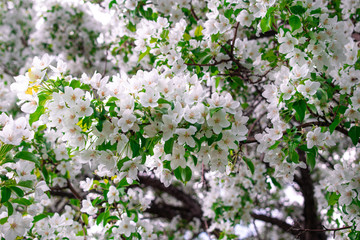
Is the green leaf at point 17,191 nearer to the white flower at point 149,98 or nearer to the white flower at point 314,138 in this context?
the white flower at point 149,98

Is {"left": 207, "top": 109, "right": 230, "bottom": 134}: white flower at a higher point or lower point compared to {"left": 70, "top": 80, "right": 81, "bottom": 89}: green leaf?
lower

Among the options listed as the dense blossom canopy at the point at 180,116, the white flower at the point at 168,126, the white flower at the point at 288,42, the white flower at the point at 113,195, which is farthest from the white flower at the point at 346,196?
the white flower at the point at 113,195

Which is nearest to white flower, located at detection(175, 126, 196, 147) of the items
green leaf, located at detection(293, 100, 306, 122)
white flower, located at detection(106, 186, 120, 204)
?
green leaf, located at detection(293, 100, 306, 122)

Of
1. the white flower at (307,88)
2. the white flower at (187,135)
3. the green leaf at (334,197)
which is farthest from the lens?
the green leaf at (334,197)

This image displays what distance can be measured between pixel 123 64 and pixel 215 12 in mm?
2327

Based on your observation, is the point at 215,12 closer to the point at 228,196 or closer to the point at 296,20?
the point at 296,20

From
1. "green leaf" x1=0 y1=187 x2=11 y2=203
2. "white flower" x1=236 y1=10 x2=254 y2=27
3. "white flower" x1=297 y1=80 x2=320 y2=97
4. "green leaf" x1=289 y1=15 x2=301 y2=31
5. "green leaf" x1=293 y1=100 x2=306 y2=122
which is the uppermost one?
"white flower" x1=236 y1=10 x2=254 y2=27

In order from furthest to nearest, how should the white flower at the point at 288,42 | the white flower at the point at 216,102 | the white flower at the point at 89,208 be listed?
the white flower at the point at 89,208 < the white flower at the point at 288,42 < the white flower at the point at 216,102

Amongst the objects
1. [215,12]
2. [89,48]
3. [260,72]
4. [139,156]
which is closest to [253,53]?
[260,72]

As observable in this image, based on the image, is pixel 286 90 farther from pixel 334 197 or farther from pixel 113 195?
pixel 113 195

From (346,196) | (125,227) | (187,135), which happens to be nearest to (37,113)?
(187,135)

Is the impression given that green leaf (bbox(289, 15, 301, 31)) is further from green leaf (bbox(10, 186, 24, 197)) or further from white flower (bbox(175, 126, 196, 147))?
green leaf (bbox(10, 186, 24, 197))

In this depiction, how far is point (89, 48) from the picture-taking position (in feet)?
18.3

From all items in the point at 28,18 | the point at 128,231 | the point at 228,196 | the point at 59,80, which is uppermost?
the point at 28,18
